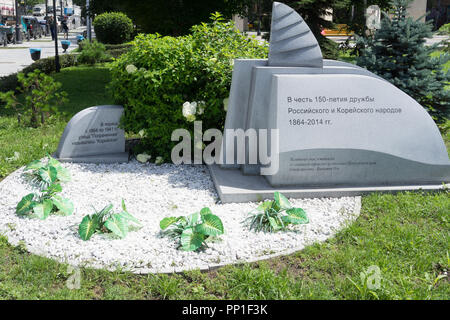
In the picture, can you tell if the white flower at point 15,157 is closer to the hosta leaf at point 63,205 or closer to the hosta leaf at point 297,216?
the hosta leaf at point 63,205

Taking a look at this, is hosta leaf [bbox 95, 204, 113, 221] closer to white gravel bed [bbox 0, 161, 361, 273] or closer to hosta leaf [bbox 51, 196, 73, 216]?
white gravel bed [bbox 0, 161, 361, 273]

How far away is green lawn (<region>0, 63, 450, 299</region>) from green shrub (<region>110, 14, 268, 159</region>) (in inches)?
110

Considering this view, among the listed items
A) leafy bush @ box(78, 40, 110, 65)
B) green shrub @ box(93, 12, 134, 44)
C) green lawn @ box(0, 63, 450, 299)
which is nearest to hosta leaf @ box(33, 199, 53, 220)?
green lawn @ box(0, 63, 450, 299)

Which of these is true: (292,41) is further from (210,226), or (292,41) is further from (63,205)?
(63,205)

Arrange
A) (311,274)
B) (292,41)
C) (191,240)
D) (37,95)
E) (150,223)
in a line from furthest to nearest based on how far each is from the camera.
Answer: (37,95), (292,41), (150,223), (191,240), (311,274)

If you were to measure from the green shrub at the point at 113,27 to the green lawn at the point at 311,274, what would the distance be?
74.3ft

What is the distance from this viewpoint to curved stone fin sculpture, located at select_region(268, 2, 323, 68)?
5488mm

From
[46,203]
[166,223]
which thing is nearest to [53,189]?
[46,203]

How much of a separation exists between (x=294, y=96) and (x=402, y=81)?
3.14m

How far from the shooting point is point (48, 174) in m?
5.55

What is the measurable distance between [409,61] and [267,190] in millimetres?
4032

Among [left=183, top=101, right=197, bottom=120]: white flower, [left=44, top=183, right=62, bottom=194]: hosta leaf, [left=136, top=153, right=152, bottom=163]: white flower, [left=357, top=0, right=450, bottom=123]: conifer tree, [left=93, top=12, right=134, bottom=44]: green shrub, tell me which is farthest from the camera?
[left=93, top=12, right=134, bottom=44]: green shrub

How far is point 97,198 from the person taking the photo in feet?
17.5
